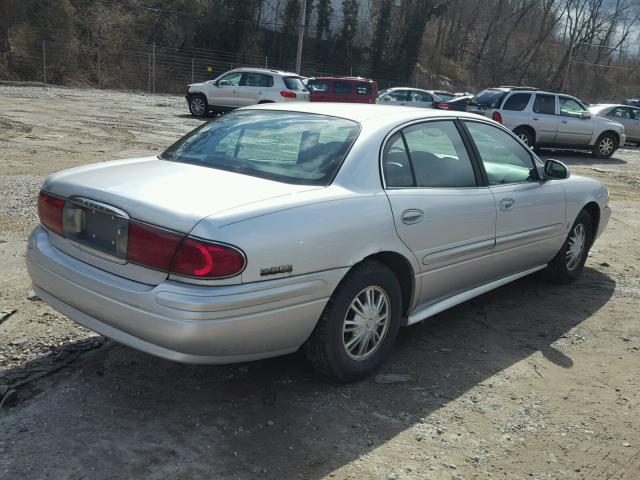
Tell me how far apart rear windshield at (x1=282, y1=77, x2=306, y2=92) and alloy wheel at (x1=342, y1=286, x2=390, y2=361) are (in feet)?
55.9

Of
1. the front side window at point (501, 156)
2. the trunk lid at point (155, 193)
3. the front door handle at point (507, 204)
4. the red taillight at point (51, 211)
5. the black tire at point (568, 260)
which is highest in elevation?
the front side window at point (501, 156)

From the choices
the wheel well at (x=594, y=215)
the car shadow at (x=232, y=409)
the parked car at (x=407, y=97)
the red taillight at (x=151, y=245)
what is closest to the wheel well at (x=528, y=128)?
the parked car at (x=407, y=97)

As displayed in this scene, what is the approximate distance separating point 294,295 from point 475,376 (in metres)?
1.43

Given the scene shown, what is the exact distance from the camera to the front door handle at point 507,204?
4484 mm

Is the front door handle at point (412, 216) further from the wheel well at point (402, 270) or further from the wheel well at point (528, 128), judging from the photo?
the wheel well at point (528, 128)

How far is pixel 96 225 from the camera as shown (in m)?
3.19

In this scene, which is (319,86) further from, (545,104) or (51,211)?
(51,211)

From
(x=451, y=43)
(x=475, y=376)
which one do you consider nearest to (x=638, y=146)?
(x=475, y=376)

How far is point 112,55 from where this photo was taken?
35.6 metres

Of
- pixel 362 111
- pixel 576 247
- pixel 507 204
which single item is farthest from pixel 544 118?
pixel 362 111

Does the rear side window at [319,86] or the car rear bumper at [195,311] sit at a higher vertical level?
the rear side window at [319,86]

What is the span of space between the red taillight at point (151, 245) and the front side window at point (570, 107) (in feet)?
52.4

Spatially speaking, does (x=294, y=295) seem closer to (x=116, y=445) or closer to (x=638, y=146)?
(x=116, y=445)

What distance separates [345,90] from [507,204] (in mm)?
16800
